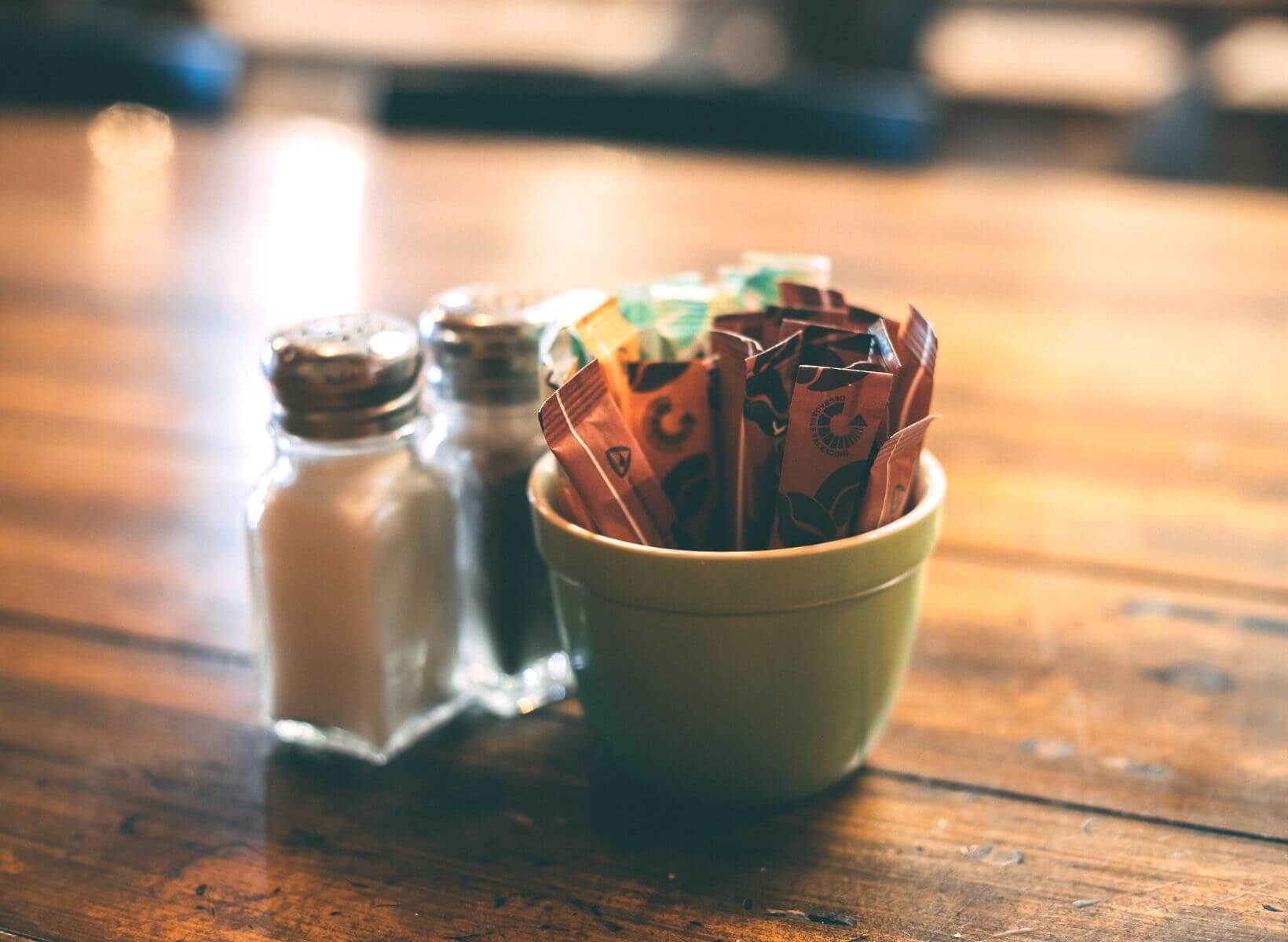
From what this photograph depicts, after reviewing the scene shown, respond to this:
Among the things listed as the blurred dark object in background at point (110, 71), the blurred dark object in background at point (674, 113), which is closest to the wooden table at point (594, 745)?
Answer: the blurred dark object in background at point (674, 113)

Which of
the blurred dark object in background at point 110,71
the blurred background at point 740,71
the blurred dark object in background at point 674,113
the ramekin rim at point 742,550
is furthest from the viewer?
Result: the blurred dark object in background at point 110,71

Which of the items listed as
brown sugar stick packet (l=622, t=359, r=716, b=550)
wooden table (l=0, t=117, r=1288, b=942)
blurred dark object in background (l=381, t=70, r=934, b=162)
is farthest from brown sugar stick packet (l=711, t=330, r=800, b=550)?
blurred dark object in background (l=381, t=70, r=934, b=162)

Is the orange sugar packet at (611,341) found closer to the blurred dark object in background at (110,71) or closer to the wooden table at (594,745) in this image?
the wooden table at (594,745)

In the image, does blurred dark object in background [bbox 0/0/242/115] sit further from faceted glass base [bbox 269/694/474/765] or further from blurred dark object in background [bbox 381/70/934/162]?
faceted glass base [bbox 269/694/474/765]

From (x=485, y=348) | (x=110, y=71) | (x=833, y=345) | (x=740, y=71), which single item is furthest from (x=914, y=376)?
(x=740, y=71)

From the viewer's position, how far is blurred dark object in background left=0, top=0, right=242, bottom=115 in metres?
2.00

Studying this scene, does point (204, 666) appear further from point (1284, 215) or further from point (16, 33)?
point (16, 33)

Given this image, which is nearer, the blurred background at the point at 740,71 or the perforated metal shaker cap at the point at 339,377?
the perforated metal shaker cap at the point at 339,377

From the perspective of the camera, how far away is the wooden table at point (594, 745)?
0.40m

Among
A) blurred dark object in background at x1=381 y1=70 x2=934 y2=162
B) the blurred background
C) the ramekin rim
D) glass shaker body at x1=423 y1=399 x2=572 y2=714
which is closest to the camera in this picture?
the ramekin rim

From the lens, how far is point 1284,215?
4.59 feet

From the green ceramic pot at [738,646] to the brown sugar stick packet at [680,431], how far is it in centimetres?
4

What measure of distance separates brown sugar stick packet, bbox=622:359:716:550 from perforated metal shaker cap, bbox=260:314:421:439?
0.30 feet

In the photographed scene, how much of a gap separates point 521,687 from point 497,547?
0.21 ft
